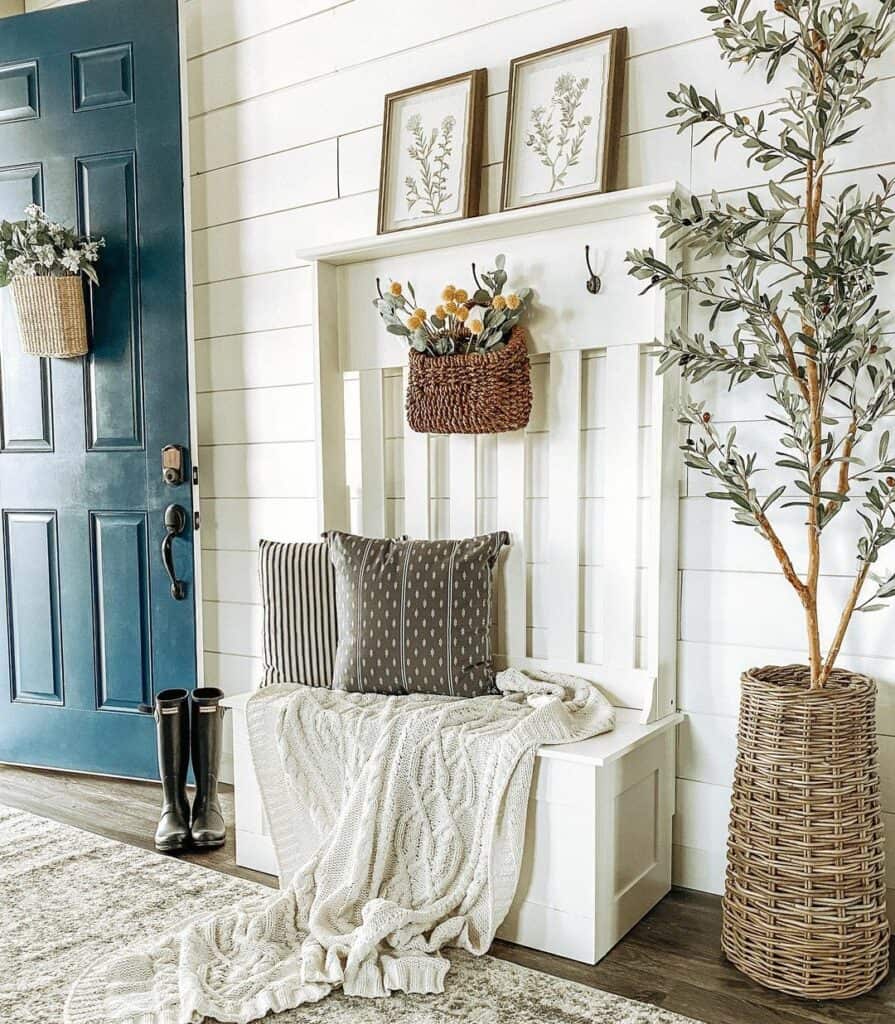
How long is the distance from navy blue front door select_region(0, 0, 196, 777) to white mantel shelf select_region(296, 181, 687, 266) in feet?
2.09

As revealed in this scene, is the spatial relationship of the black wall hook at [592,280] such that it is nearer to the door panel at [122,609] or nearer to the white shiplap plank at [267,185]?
the white shiplap plank at [267,185]

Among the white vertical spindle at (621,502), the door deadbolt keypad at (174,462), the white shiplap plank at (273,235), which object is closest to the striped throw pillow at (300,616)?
the door deadbolt keypad at (174,462)

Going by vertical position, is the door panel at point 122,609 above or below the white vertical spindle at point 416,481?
below

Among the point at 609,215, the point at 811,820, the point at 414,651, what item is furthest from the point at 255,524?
the point at 811,820

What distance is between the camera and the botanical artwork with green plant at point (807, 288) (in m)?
1.74

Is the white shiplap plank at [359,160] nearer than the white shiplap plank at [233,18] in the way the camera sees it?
Yes

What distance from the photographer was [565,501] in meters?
2.27

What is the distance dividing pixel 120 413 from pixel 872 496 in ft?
6.98

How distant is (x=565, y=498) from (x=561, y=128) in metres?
0.86

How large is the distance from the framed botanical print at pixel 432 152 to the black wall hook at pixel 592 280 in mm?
356

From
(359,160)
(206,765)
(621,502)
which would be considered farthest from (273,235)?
(206,765)

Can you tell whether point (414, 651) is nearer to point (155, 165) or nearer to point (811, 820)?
point (811, 820)

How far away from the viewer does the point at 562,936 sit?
1.87 meters

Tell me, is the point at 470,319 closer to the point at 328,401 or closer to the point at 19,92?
the point at 328,401
